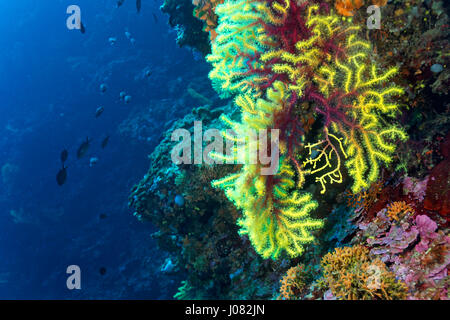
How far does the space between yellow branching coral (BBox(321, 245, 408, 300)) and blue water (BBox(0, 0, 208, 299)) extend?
1170 centimetres

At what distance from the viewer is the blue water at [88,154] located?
16.3 metres

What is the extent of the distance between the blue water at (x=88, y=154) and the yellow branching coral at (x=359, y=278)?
461 inches

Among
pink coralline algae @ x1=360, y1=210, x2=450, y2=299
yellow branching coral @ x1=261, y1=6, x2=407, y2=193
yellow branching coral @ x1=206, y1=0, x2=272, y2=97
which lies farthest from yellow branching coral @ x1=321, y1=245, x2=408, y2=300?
yellow branching coral @ x1=206, y1=0, x2=272, y2=97

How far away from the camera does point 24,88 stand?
27609mm

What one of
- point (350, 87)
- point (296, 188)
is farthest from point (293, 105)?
point (296, 188)

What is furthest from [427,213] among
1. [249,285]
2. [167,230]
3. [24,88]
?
[24,88]

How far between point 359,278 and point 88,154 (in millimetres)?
21558

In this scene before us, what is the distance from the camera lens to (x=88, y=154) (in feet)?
65.9

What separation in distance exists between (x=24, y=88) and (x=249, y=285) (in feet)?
111
